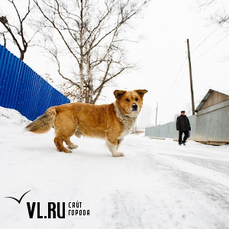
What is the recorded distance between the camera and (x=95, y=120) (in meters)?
2.91

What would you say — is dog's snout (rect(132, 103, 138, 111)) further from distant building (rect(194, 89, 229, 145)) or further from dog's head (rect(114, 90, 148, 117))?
distant building (rect(194, 89, 229, 145))

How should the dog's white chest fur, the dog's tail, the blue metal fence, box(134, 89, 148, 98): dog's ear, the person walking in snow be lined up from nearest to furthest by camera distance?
1. the dog's tail
2. the dog's white chest fur
3. box(134, 89, 148, 98): dog's ear
4. the blue metal fence
5. the person walking in snow

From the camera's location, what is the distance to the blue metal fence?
598 cm

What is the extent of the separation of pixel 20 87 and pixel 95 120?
5.78 meters

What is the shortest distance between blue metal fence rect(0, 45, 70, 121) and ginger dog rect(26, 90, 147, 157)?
4665 mm

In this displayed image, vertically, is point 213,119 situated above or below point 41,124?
above

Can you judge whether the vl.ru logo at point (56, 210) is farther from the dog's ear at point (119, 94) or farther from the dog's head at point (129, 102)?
the dog's ear at point (119, 94)

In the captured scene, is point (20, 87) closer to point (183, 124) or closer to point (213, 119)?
point (183, 124)

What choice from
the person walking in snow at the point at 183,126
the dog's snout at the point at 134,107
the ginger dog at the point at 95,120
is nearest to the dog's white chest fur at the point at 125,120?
the ginger dog at the point at 95,120

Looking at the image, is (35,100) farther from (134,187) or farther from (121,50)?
(121,50)

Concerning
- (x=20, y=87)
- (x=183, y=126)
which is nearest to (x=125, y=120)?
(x=20, y=87)

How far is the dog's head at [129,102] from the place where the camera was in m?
2.81

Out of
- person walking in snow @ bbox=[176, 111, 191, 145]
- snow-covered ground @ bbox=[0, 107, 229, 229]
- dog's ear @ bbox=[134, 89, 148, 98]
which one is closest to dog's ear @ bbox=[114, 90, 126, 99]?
dog's ear @ bbox=[134, 89, 148, 98]

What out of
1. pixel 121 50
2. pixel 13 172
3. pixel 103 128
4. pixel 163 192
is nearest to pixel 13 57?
pixel 103 128
